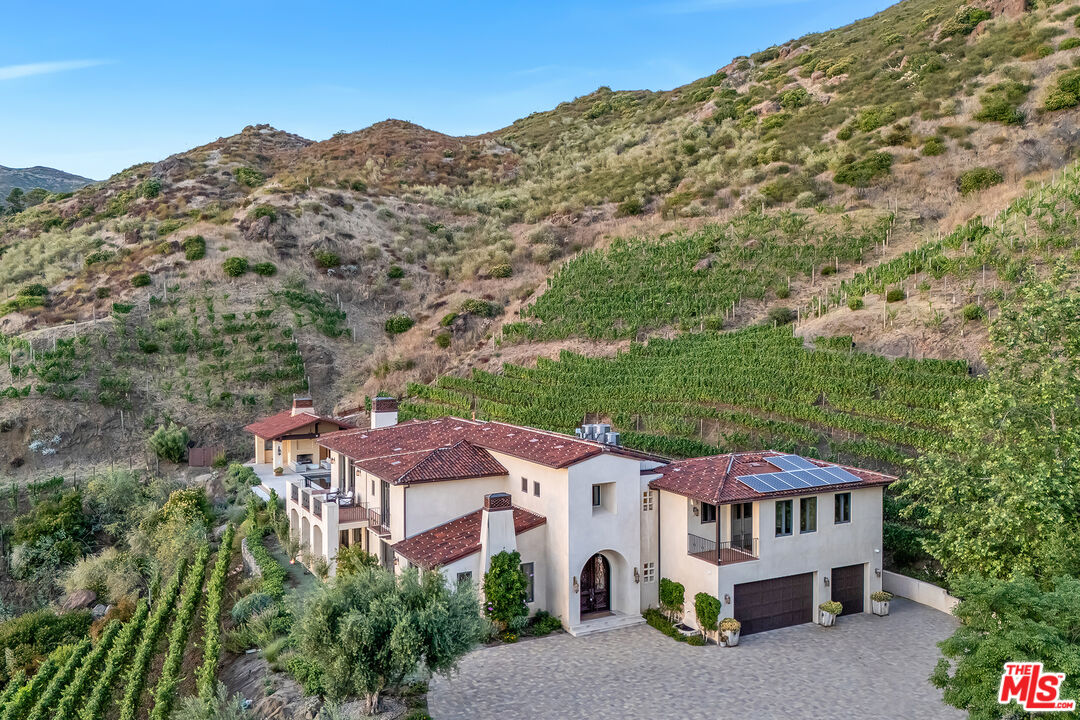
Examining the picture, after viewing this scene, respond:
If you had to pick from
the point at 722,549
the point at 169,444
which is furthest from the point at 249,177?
the point at 722,549

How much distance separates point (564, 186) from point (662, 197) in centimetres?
1480

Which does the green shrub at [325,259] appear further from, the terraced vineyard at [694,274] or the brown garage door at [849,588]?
the brown garage door at [849,588]

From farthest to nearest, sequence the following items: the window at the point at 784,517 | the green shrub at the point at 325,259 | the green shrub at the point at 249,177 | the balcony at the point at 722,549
A: the green shrub at the point at 249,177, the green shrub at the point at 325,259, the window at the point at 784,517, the balcony at the point at 722,549

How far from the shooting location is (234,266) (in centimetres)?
A: 5816

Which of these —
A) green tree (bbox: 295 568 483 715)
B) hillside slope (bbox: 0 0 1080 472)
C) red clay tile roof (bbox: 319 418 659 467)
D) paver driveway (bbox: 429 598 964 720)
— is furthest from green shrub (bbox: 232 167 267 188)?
green tree (bbox: 295 568 483 715)

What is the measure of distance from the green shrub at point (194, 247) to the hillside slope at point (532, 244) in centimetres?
25

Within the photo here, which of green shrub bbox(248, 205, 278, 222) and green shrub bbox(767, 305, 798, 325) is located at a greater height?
green shrub bbox(248, 205, 278, 222)

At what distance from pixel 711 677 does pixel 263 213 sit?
59.0 m

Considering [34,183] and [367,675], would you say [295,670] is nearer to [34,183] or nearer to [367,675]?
[367,675]

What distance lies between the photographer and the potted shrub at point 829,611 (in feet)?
65.5

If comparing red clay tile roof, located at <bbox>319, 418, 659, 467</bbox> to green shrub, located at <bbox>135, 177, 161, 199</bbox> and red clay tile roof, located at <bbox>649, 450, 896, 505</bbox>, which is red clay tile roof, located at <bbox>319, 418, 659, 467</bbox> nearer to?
red clay tile roof, located at <bbox>649, 450, 896, 505</bbox>

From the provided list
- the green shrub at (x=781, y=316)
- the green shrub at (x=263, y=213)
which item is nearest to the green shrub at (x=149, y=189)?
the green shrub at (x=263, y=213)

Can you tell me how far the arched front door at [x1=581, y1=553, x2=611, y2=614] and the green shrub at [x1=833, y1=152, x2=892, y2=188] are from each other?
146 ft

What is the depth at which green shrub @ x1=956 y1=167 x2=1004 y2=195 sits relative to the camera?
49.3 metres
